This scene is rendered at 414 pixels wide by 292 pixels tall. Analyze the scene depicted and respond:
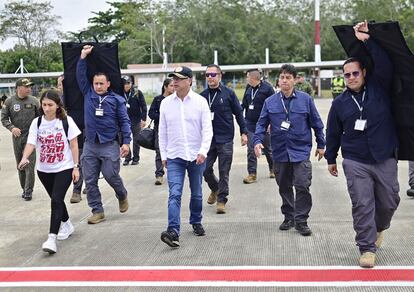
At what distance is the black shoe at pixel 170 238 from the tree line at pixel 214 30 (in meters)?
69.0

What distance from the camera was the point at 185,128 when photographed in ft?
18.6

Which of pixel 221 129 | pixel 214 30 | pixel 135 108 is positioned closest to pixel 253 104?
pixel 221 129

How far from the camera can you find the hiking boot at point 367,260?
4.68 metres

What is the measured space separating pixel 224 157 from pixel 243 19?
7258cm

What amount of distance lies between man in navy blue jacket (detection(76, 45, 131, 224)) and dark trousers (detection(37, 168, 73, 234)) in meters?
0.86

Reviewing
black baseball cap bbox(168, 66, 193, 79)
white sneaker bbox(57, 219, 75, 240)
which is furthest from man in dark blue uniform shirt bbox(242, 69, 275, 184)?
white sneaker bbox(57, 219, 75, 240)

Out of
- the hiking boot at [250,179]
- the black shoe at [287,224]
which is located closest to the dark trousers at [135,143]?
the hiking boot at [250,179]

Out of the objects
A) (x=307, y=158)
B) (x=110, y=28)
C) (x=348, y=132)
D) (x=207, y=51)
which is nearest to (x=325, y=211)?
(x=307, y=158)

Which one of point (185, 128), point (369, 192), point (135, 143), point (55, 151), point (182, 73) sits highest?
point (182, 73)

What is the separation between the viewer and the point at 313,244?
17.9ft

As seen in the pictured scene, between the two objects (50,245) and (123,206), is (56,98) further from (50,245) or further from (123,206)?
(123,206)

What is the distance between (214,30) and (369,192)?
239 feet

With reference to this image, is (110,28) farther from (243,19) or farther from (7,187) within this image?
(7,187)

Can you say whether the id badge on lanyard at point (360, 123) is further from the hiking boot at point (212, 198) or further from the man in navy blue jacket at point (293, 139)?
the hiking boot at point (212, 198)
